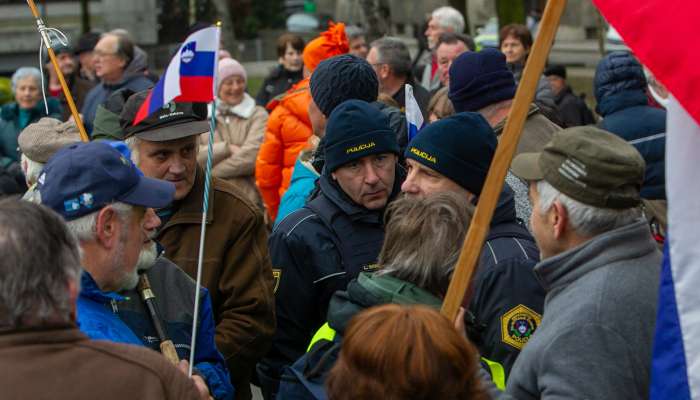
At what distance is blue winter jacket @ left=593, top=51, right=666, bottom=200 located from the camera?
6460 mm

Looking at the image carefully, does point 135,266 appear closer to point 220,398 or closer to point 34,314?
point 220,398

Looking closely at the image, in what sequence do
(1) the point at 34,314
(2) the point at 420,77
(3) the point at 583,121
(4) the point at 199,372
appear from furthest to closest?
(2) the point at 420,77 → (3) the point at 583,121 → (4) the point at 199,372 → (1) the point at 34,314

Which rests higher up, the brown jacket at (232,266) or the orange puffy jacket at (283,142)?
the brown jacket at (232,266)

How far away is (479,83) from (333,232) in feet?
4.80

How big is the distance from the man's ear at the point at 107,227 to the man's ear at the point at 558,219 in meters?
1.33

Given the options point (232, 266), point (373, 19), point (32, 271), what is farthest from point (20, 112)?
point (373, 19)

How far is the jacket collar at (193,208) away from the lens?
472 cm

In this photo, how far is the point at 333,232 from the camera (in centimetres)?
475

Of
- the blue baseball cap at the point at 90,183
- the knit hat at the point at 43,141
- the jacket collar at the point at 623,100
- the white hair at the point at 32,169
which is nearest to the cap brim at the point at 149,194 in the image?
the blue baseball cap at the point at 90,183

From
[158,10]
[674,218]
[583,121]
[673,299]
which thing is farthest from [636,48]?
[158,10]

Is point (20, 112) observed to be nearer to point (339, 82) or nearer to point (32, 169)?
point (32, 169)

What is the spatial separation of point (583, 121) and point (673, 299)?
7457 mm

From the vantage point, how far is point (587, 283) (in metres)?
3.28

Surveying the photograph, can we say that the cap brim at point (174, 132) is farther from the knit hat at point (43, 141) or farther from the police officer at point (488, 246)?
the police officer at point (488, 246)
